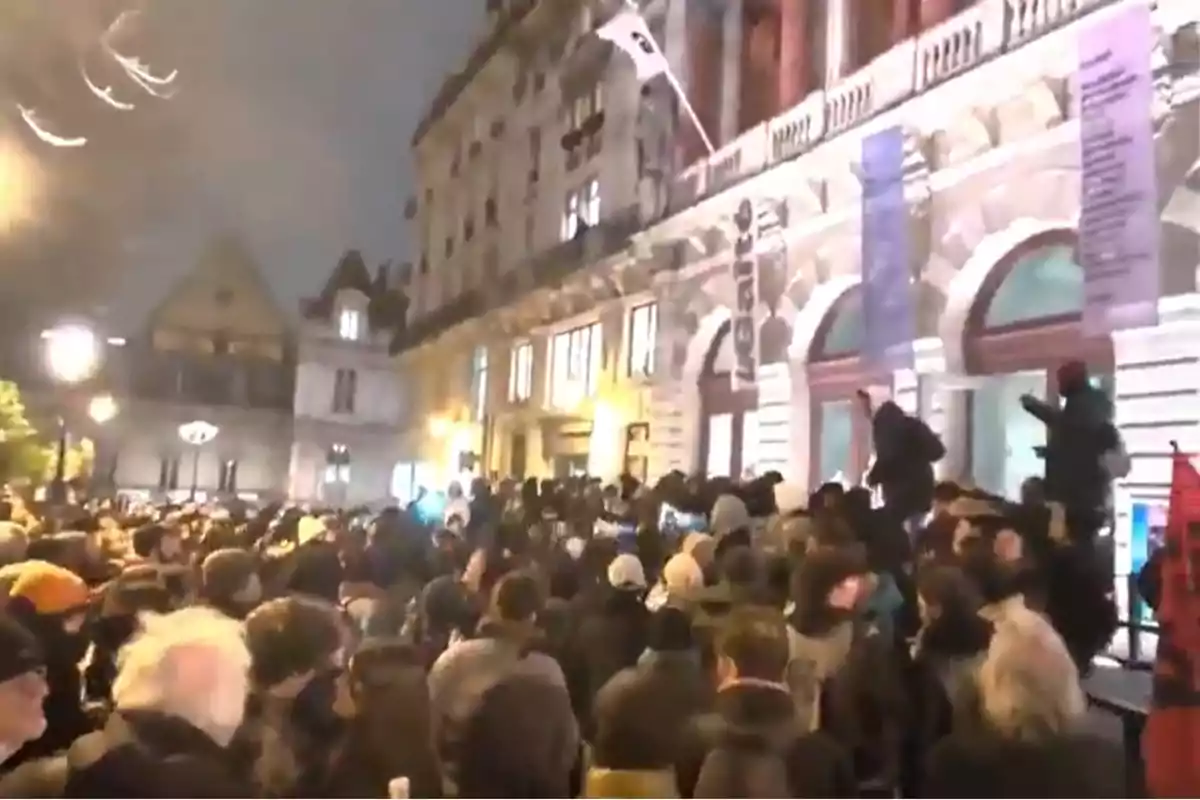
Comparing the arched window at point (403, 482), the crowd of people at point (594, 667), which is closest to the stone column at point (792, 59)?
the arched window at point (403, 482)

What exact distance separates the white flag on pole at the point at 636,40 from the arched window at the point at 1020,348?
2.24m

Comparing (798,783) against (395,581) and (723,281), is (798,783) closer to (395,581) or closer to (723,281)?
(395,581)

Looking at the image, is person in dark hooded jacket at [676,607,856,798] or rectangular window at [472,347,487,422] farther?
rectangular window at [472,347,487,422]

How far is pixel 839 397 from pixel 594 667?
7.27 feet

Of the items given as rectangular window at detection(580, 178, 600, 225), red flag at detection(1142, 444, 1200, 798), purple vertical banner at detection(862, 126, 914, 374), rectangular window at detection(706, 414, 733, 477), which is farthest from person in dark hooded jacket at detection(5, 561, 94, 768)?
rectangular window at detection(580, 178, 600, 225)

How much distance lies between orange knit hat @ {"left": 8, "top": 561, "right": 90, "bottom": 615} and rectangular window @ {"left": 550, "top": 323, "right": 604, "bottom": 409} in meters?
3.09

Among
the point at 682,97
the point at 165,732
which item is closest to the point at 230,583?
the point at 165,732

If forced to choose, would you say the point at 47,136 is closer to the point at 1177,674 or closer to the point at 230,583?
the point at 230,583

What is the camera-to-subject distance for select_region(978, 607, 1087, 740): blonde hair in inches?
101

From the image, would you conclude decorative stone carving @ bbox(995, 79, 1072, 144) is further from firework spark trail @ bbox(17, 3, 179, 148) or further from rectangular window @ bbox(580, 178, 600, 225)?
firework spark trail @ bbox(17, 3, 179, 148)

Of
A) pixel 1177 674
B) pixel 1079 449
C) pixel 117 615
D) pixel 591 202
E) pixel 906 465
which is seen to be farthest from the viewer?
pixel 591 202

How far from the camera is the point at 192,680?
2438 mm

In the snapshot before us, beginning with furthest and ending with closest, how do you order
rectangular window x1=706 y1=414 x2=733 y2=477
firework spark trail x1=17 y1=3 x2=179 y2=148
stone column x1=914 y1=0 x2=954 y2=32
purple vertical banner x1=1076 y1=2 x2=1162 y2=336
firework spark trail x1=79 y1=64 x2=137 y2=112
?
rectangular window x1=706 y1=414 x2=733 y2=477 < stone column x1=914 y1=0 x2=954 y2=32 < firework spark trail x1=79 y1=64 x2=137 y2=112 < firework spark trail x1=17 y1=3 x2=179 y2=148 < purple vertical banner x1=1076 y1=2 x2=1162 y2=336

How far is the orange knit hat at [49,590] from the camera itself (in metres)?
3.21
